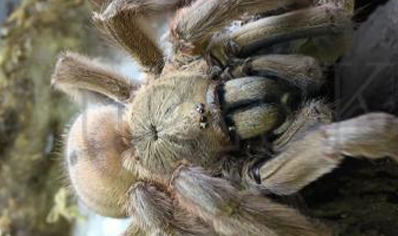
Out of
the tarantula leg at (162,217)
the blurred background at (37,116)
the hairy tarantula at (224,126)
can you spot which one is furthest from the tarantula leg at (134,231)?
the blurred background at (37,116)

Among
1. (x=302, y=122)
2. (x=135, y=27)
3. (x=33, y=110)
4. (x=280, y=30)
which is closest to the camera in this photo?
(x=302, y=122)

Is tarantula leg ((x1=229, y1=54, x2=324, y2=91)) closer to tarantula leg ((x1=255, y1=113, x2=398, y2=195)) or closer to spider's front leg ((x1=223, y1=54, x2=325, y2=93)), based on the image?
spider's front leg ((x1=223, y1=54, x2=325, y2=93))

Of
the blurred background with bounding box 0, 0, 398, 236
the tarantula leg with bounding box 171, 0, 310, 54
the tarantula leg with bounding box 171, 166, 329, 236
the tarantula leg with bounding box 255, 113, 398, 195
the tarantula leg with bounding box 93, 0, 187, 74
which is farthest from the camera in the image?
the blurred background with bounding box 0, 0, 398, 236

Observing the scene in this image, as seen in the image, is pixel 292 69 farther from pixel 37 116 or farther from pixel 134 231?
pixel 37 116

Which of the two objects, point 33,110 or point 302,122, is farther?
point 33,110

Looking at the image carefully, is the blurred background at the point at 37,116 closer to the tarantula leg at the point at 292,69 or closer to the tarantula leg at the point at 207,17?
the tarantula leg at the point at 207,17

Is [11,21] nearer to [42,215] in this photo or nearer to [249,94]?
[42,215]

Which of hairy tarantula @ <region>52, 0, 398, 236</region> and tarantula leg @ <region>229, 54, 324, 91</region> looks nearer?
hairy tarantula @ <region>52, 0, 398, 236</region>

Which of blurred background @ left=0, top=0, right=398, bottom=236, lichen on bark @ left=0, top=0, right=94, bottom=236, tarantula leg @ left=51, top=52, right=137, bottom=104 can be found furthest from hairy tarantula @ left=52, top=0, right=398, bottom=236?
lichen on bark @ left=0, top=0, right=94, bottom=236

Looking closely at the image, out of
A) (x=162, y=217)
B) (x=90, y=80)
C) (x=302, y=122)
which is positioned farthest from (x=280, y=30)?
(x=90, y=80)
